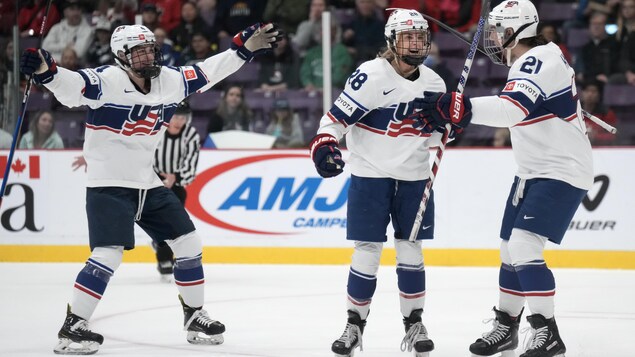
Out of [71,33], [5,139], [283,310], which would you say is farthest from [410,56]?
[71,33]

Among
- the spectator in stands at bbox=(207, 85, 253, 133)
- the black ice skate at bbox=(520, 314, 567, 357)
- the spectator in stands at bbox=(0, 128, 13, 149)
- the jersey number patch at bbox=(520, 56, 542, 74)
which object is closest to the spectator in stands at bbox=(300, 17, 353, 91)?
the spectator in stands at bbox=(207, 85, 253, 133)

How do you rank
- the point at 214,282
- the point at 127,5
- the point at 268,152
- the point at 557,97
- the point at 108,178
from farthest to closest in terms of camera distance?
the point at 127,5 < the point at 268,152 < the point at 214,282 < the point at 108,178 < the point at 557,97

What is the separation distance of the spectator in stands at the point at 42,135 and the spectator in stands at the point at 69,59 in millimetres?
578

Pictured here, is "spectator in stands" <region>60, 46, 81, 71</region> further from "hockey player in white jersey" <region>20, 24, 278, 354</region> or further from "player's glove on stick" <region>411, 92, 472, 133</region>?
"player's glove on stick" <region>411, 92, 472, 133</region>

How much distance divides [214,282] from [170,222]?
229 centimetres

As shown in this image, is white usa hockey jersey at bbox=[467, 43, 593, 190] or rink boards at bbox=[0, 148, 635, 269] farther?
rink boards at bbox=[0, 148, 635, 269]

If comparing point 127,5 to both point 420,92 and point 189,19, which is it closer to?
point 189,19

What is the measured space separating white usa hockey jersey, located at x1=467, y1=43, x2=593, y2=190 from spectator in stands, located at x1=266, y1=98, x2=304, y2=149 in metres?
3.91

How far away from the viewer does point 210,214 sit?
8242 millimetres

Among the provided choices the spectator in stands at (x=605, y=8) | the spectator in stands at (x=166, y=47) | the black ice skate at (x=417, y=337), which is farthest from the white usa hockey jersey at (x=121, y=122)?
the spectator in stands at (x=605, y=8)

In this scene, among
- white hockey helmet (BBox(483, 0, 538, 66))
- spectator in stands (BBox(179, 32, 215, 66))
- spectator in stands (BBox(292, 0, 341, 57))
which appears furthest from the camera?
spectator in stands (BBox(179, 32, 215, 66))

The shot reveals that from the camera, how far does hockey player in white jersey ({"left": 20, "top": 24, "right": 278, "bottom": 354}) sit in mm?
4902

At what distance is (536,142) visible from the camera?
14.7 feet

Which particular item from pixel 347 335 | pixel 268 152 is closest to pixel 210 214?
pixel 268 152
